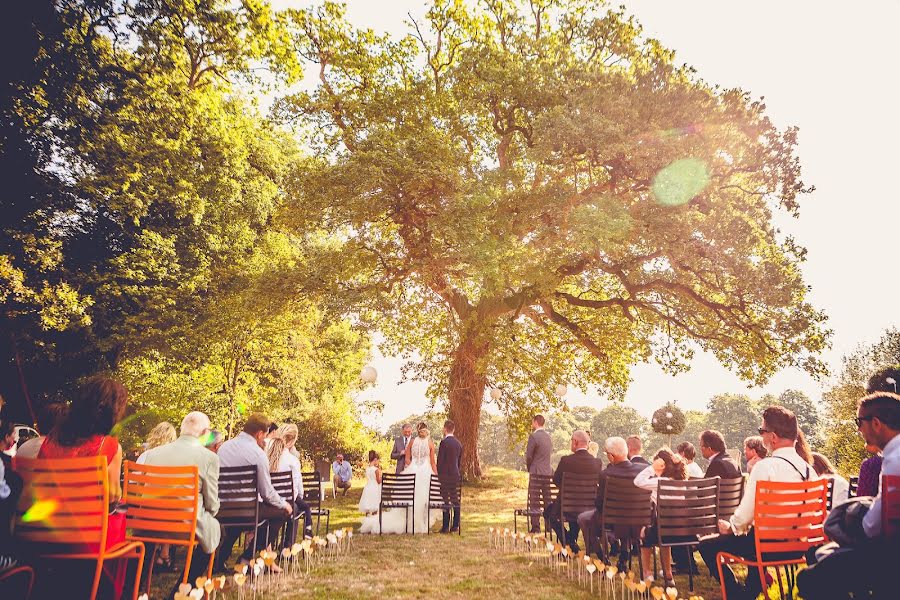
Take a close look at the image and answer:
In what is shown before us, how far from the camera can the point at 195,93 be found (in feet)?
59.4

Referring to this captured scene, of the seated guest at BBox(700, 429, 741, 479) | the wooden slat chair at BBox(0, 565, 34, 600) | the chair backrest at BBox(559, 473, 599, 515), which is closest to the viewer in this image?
the wooden slat chair at BBox(0, 565, 34, 600)

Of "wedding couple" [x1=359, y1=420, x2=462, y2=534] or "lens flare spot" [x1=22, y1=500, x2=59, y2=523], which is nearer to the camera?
"lens flare spot" [x1=22, y1=500, x2=59, y2=523]

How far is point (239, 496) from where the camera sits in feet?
20.3

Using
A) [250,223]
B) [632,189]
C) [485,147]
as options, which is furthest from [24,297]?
[632,189]

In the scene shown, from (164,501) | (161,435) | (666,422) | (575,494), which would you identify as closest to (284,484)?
(161,435)

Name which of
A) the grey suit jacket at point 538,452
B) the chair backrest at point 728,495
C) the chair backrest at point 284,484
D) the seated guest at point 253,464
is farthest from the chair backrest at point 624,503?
the grey suit jacket at point 538,452

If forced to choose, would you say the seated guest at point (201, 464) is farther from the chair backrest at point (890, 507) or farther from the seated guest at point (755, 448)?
the seated guest at point (755, 448)

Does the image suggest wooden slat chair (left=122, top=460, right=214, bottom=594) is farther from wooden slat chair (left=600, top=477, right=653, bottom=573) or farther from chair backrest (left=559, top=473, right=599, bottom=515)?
chair backrest (left=559, top=473, right=599, bottom=515)

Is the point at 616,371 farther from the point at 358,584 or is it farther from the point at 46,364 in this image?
the point at 46,364

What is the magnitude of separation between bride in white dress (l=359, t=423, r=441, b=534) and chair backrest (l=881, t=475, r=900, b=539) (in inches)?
298

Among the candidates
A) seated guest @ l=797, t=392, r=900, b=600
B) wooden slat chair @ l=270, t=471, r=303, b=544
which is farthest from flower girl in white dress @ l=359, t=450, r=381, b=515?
seated guest @ l=797, t=392, r=900, b=600

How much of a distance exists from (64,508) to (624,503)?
522cm

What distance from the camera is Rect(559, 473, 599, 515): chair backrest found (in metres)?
7.47

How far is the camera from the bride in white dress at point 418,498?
10008mm
